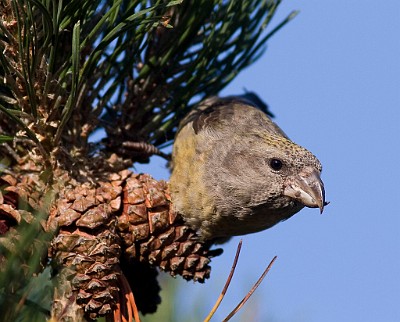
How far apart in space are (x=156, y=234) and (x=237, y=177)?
0.54 metres

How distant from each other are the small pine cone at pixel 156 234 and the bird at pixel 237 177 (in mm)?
68

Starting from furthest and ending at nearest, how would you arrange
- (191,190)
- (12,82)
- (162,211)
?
(191,190)
(162,211)
(12,82)

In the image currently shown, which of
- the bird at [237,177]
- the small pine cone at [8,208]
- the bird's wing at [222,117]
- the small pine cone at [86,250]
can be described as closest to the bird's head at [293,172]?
the bird at [237,177]

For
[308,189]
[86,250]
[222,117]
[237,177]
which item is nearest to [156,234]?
[86,250]

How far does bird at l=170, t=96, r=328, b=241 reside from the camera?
104 inches

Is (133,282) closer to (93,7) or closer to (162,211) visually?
(162,211)

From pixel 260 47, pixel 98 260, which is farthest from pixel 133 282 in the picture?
pixel 260 47

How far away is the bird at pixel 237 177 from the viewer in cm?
263

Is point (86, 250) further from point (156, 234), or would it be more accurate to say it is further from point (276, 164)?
point (276, 164)

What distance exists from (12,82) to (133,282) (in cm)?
90

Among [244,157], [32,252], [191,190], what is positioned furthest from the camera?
[244,157]

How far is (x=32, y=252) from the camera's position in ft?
6.23

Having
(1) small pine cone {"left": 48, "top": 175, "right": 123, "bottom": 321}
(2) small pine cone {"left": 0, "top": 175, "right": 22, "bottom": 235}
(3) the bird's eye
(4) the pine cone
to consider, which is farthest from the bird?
(2) small pine cone {"left": 0, "top": 175, "right": 22, "bottom": 235}

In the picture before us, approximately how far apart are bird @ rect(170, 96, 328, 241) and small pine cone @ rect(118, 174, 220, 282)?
68 mm
